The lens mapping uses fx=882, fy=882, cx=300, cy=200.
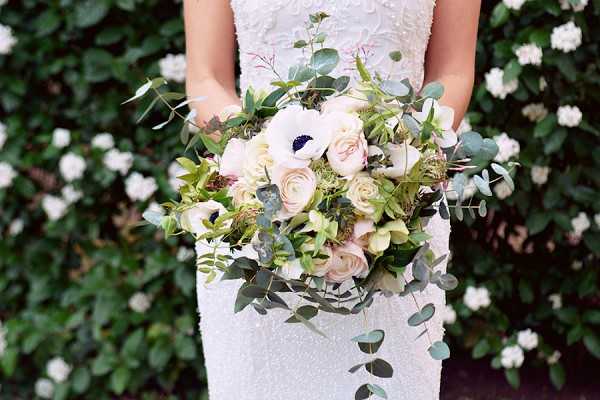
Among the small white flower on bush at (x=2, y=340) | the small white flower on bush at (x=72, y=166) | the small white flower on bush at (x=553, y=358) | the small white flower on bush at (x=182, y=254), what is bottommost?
the small white flower on bush at (x=553, y=358)

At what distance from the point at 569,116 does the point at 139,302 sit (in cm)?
173

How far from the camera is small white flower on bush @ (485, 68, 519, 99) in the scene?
3016 millimetres

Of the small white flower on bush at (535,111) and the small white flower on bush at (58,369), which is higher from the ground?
the small white flower on bush at (535,111)

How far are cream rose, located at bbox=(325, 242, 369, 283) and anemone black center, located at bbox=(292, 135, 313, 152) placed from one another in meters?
0.17

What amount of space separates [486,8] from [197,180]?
2025 millimetres

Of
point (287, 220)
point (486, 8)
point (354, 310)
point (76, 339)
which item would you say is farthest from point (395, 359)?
point (76, 339)

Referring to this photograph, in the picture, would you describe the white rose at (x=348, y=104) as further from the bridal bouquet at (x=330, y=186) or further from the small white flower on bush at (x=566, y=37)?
the small white flower on bush at (x=566, y=37)

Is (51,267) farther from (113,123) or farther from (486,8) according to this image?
(486,8)

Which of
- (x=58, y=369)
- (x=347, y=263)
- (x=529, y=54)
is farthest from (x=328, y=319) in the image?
(x=58, y=369)

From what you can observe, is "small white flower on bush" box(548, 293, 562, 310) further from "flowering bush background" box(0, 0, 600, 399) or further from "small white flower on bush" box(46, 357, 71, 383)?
"small white flower on bush" box(46, 357, 71, 383)

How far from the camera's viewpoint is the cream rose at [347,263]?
1.41m

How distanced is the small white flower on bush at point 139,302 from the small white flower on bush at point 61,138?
64 cm

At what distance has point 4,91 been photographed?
11.4 feet

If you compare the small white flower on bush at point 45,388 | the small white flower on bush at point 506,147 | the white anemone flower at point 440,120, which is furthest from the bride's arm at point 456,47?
the small white flower on bush at point 45,388
